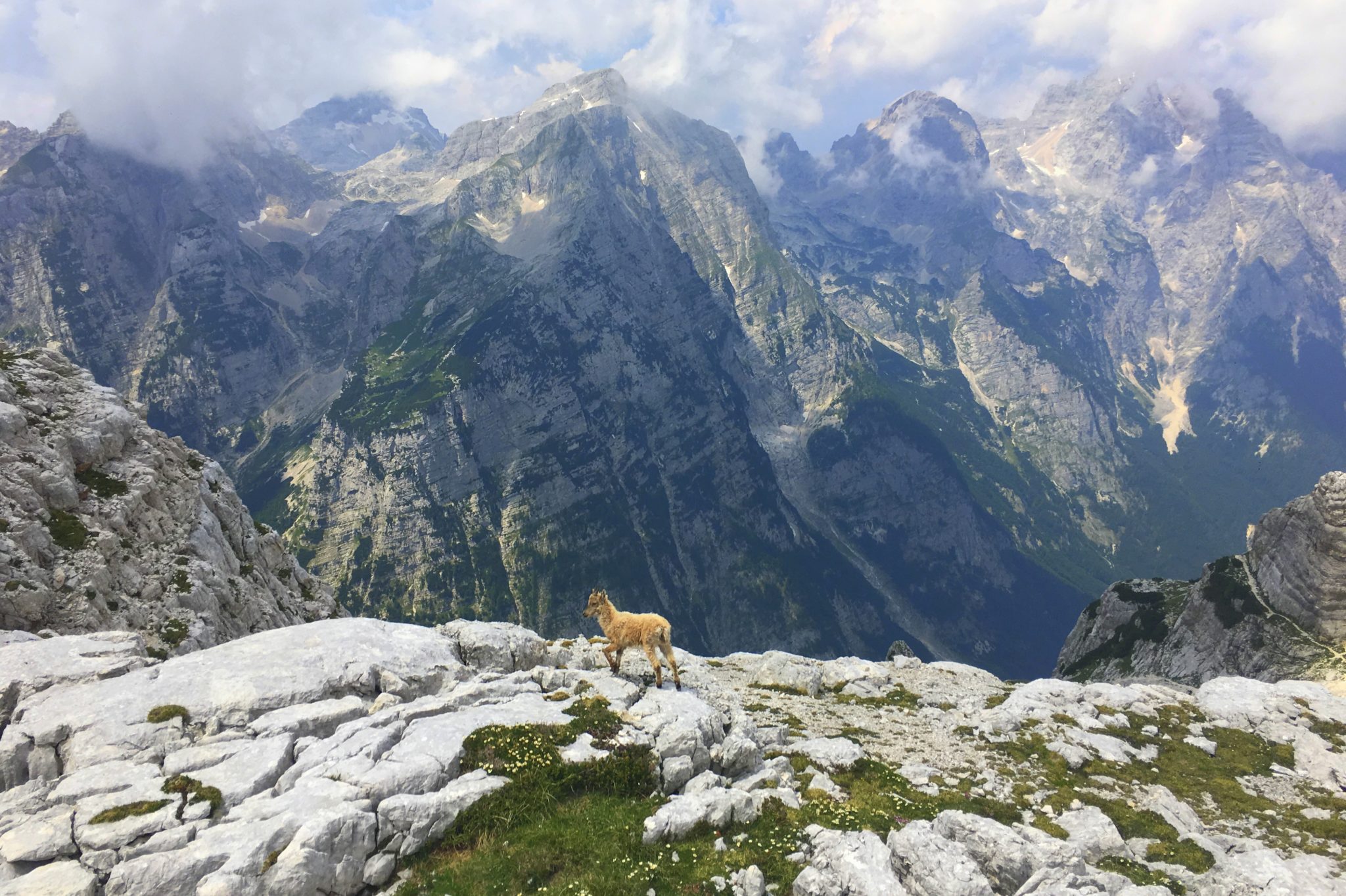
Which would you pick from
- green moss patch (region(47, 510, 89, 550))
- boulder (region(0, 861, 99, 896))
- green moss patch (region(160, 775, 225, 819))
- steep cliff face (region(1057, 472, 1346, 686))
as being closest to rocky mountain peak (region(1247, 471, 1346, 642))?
steep cliff face (region(1057, 472, 1346, 686))

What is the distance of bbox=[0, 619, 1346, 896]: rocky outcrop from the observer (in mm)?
17328

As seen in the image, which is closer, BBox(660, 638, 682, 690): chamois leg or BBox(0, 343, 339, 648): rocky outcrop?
BBox(660, 638, 682, 690): chamois leg

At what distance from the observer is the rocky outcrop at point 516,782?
17.3m

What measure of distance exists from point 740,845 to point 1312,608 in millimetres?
114473

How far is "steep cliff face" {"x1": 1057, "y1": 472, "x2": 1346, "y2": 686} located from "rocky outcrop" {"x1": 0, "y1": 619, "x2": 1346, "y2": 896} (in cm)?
6637

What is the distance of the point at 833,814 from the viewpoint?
22203 millimetres

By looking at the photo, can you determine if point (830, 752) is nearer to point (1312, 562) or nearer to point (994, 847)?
point (994, 847)

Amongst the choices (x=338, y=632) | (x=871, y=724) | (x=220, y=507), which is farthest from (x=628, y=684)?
(x=220, y=507)

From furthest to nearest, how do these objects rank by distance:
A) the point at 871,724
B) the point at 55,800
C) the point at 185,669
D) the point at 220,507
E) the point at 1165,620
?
the point at 1165,620, the point at 220,507, the point at 871,724, the point at 185,669, the point at 55,800

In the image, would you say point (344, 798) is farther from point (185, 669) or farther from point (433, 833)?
point (185, 669)

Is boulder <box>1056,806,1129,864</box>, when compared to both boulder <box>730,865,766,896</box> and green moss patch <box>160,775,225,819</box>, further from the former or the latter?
green moss patch <box>160,775,225,819</box>

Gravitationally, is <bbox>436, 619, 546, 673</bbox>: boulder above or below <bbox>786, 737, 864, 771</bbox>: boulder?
above

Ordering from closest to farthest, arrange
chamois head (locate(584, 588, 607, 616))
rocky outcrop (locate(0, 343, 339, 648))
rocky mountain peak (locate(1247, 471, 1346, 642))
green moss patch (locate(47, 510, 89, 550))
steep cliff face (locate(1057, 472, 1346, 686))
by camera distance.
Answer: rocky outcrop (locate(0, 343, 339, 648)) → chamois head (locate(584, 588, 607, 616)) → green moss patch (locate(47, 510, 89, 550)) → steep cliff face (locate(1057, 472, 1346, 686)) → rocky mountain peak (locate(1247, 471, 1346, 642))

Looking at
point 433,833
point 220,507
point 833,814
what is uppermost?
point 220,507
